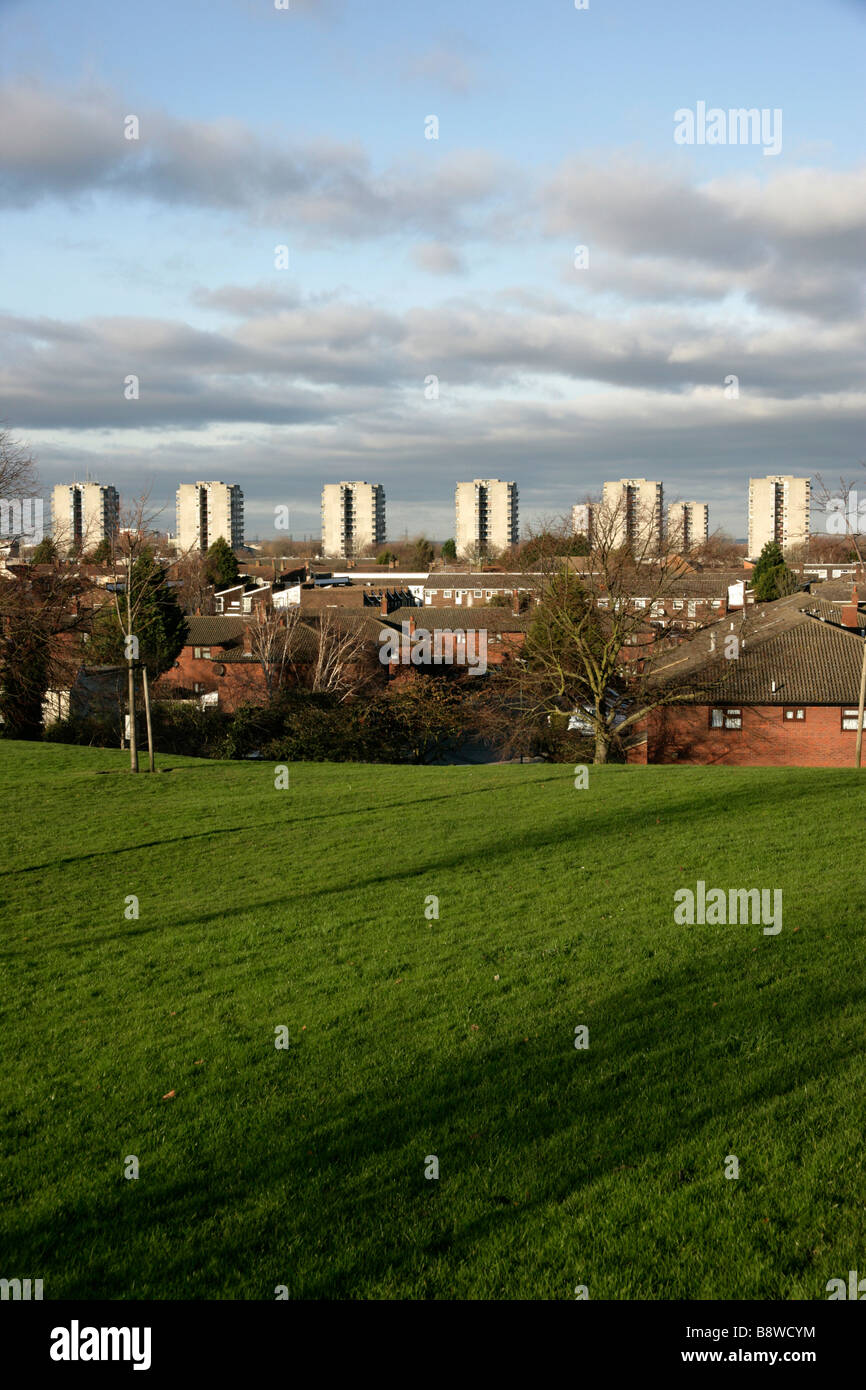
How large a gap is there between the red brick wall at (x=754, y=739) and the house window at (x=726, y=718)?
0.76 feet

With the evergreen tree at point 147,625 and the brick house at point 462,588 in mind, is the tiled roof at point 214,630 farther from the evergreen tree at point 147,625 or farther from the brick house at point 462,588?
the brick house at point 462,588

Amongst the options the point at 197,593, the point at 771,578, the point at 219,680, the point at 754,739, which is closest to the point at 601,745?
the point at 754,739

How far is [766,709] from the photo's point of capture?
145ft

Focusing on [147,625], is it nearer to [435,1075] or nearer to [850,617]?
[435,1075]

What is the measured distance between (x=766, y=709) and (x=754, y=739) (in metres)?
1.54

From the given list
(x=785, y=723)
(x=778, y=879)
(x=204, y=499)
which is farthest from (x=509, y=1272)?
(x=204, y=499)

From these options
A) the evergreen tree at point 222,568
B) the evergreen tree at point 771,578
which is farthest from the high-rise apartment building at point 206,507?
the evergreen tree at point 771,578

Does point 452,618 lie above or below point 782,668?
above

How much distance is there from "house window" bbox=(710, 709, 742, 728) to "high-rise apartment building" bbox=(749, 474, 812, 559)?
5494 inches

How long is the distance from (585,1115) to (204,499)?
192 m

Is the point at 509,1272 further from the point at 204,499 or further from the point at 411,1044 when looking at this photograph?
the point at 204,499

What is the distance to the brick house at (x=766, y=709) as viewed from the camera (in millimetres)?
43625

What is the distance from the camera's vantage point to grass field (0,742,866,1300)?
16.9 feet

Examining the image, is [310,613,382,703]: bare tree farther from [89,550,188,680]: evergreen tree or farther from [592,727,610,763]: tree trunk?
[592,727,610,763]: tree trunk
